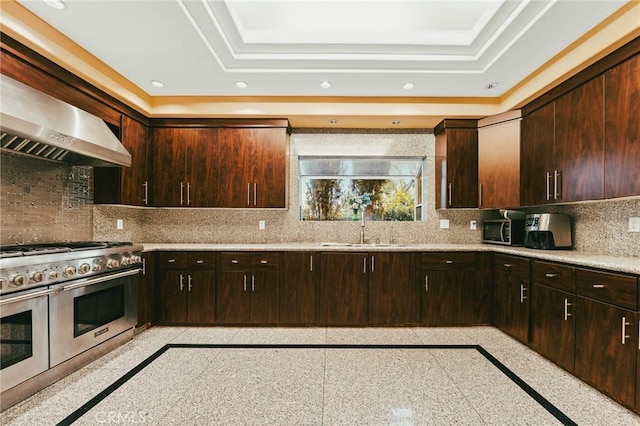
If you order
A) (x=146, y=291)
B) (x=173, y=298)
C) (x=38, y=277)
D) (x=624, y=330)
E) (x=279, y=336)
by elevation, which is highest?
(x=38, y=277)

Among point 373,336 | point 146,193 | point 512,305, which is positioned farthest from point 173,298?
point 512,305

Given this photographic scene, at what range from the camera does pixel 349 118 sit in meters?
3.87

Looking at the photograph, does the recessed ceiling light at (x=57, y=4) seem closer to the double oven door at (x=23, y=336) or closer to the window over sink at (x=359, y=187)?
the double oven door at (x=23, y=336)

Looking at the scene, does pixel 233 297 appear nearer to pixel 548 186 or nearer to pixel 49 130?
pixel 49 130

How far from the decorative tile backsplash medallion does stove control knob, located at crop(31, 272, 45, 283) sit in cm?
68

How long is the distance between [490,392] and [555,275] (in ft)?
3.74

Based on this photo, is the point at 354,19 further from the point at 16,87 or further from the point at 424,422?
the point at 424,422

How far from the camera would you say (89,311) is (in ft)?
8.59

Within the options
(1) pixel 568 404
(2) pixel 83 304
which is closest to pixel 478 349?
(1) pixel 568 404

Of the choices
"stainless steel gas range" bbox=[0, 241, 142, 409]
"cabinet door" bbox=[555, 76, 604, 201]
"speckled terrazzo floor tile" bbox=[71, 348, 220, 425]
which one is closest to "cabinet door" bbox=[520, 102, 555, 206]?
"cabinet door" bbox=[555, 76, 604, 201]

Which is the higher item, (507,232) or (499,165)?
(499,165)

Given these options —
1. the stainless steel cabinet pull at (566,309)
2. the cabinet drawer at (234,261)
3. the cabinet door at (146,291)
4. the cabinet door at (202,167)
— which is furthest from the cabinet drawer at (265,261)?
the stainless steel cabinet pull at (566,309)

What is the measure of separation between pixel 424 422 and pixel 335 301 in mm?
1795

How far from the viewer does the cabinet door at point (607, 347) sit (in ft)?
6.50
